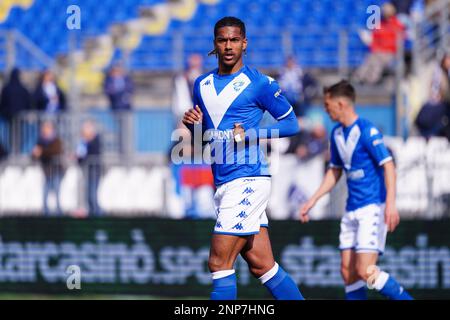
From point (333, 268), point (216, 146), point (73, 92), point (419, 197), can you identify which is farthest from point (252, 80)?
point (73, 92)

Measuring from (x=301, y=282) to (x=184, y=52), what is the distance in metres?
7.57

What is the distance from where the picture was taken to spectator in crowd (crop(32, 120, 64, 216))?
51.2 feet

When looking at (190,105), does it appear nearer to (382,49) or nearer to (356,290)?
(382,49)

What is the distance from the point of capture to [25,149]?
17156 mm

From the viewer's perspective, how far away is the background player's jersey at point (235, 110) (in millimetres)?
7797

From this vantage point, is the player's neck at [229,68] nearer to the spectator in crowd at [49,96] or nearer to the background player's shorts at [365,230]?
the background player's shorts at [365,230]

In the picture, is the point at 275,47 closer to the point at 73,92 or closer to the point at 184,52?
the point at 184,52

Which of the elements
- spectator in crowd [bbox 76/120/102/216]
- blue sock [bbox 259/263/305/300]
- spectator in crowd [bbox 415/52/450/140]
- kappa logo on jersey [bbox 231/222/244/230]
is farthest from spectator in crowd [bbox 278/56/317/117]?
kappa logo on jersey [bbox 231/222/244/230]

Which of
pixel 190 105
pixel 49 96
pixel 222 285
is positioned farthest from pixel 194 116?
pixel 49 96

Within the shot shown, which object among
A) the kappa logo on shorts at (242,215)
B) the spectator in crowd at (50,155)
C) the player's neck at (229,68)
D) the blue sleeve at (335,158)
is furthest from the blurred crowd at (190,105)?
the kappa logo on shorts at (242,215)

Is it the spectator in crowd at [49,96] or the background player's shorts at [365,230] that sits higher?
the spectator in crowd at [49,96]

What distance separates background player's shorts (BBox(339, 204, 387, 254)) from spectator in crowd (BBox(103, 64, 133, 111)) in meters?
8.42

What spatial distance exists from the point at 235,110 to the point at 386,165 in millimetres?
2202
